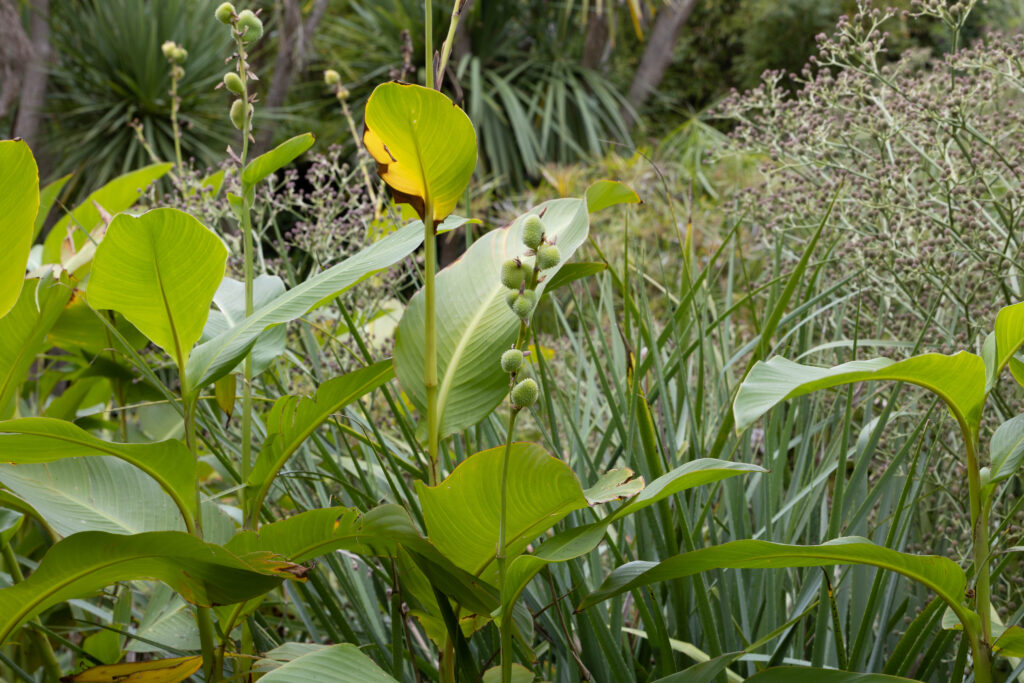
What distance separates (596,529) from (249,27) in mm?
466

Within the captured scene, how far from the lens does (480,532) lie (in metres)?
0.53

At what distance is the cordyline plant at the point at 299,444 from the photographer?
19.5 inches

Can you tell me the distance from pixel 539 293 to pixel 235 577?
27cm

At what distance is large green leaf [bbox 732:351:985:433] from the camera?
0.41 meters

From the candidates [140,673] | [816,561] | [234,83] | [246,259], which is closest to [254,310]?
[246,259]

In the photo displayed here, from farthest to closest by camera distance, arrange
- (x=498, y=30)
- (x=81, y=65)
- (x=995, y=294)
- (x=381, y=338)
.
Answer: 1. (x=498, y=30)
2. (x=81, y=65)
3. (x=381, y=338)
4. (x=995, y=294)

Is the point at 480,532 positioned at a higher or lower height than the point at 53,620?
higher

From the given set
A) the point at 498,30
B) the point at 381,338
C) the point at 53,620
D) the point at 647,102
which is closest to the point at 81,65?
the point at 498,30

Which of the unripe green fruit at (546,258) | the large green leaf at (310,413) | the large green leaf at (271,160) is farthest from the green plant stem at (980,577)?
the large green leaf at (271,160)

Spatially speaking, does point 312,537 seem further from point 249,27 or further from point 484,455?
point 249,27

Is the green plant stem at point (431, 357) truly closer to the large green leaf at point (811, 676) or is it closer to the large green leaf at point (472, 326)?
the large green leaf at point (472, 326)

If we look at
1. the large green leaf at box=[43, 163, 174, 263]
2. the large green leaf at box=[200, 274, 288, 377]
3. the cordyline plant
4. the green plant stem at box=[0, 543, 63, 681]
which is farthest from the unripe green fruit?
the large green leaf at box=[43, 163, 174, 263]

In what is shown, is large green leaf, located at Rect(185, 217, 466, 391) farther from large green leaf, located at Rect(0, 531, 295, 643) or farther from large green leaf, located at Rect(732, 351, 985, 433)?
large green leaf, located at Rect(732, 351, 985, 433)

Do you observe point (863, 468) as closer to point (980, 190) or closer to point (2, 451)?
point (980, 190)
